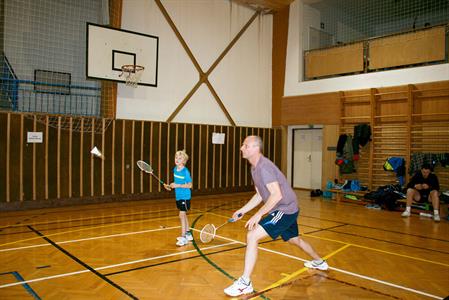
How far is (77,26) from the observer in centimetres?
1109

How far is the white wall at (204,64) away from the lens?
11.2 metres

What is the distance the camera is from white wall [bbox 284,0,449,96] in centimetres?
1065

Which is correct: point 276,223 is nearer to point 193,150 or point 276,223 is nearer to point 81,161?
point 81,161

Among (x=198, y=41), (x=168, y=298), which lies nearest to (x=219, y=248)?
(x=168, y=298)

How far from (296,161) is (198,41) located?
5.78 meters

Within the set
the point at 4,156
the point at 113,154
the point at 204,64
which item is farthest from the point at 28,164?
the point at 204,64

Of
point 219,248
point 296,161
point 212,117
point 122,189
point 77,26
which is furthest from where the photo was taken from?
point 296,161

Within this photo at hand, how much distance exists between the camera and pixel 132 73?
33.6 ft

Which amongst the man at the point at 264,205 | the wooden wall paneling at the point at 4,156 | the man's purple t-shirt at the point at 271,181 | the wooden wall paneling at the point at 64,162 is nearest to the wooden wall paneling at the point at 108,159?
the wooden wall paneling at the point at 64,162

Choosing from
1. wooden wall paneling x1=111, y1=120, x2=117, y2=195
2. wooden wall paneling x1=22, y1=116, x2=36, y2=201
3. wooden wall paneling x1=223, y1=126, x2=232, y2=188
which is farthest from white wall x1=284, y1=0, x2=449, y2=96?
wooden wall paneling x1=22, y1=116, x2=36, y2=201

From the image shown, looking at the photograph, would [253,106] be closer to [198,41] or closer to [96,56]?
[198,41]

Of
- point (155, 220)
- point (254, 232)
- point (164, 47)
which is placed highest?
point (164, 47)

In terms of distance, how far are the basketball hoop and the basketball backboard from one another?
0.11m

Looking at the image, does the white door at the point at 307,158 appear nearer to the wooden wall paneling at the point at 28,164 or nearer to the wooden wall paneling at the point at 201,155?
the wooden wall paneling at the point at 201,155
